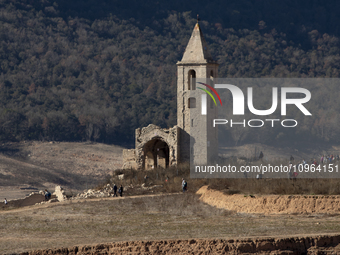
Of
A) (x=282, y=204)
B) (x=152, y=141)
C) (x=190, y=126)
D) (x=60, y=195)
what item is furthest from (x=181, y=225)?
(x=152, y=141)

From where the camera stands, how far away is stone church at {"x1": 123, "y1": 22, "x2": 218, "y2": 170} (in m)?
41.1

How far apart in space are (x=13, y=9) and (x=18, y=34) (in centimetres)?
648

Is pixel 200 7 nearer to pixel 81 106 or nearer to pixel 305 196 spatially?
pixel 81 106

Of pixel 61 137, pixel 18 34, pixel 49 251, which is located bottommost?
pixel 49 251

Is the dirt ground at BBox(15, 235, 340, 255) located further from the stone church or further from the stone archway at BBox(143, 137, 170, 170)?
the stone archway at BBox(143, 137, 170, 170)

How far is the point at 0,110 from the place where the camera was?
257ft

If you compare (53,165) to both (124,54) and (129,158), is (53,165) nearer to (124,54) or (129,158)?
(129,158)

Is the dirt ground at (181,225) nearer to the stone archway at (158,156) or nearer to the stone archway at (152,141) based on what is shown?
the stone archway at (152,141)

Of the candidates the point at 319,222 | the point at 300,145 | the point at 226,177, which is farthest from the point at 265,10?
the point at 319,222

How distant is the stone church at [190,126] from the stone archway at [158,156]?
1494 mm

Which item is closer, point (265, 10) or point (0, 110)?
point (0, 110)

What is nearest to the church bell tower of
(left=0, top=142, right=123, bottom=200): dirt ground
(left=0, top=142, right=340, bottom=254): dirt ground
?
(left=0, top=142, right=340, bottom=254): dirt ground

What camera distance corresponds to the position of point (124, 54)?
10275 centimetres

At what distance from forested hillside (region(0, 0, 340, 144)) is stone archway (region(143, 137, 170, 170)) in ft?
110
